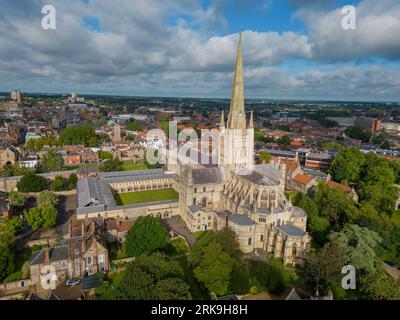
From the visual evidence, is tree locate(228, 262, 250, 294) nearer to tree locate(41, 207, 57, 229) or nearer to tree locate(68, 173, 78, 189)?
tree locate(41, 207, 57, 229)

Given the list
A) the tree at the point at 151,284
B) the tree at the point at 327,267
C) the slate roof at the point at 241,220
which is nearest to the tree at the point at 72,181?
the slate roof at the point at 241,220

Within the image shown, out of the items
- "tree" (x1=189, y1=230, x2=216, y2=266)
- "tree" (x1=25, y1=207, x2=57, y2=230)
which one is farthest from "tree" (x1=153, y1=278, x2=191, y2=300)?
"tree" (x1=25, y1=207, x2=57, y2=230)

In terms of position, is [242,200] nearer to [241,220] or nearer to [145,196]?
[241,220]

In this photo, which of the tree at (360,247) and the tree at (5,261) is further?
the tree at (360,247)

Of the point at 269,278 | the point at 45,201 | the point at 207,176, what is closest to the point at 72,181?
the point at 45,201

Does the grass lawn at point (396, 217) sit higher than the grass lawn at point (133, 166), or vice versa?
the grass lawn at point (133, 166)

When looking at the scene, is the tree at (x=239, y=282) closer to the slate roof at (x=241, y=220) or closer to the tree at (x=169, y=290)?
the tree at (x=169, y=290)
